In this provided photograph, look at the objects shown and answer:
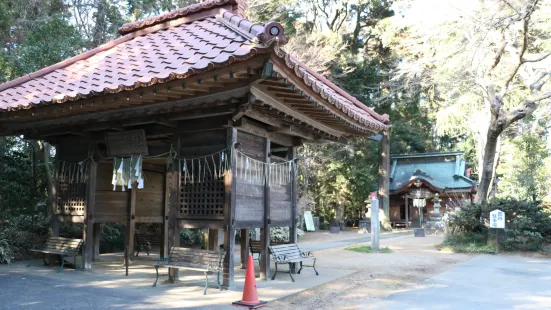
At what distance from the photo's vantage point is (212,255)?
302 inches

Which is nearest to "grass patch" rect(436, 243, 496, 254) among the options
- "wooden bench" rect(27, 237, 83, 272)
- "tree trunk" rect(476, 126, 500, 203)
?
"tree trunk" rect(476, 126, 500, 203)

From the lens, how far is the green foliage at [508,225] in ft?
48.3

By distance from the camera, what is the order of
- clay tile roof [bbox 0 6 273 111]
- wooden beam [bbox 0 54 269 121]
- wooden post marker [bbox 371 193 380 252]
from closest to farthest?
wooden beam [bbox 0 54 269 121] → clay tile roof [bbox 0 6 273 111] → wooden post marker [bbox 371 193 380 252]

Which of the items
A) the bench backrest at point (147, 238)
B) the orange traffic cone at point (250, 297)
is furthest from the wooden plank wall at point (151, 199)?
the orange traffic cone at point (250, 297)

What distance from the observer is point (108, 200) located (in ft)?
34.5

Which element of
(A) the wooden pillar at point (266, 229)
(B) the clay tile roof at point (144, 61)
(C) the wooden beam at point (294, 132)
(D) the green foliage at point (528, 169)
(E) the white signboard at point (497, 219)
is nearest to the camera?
(B) the clay tile roof at point (144, 61)

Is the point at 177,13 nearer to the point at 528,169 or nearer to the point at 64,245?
the point at 64,245

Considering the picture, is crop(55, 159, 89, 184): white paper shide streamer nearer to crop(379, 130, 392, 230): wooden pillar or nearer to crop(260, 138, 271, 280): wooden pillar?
crop(260, 138, 271, 280): wooden pillar

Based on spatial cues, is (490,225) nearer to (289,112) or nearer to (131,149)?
(289,112)

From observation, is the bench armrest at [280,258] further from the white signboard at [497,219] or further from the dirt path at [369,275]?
the white signboard at [497,219]

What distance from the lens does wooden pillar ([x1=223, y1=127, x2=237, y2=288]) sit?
25.4ft

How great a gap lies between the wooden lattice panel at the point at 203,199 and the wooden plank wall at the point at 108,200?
2.95 meters

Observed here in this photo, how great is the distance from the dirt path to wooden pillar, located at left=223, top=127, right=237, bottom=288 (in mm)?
1259

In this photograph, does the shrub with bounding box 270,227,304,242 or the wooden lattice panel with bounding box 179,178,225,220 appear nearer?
the wooden lattice panel with bounding box 179,178,225,220
